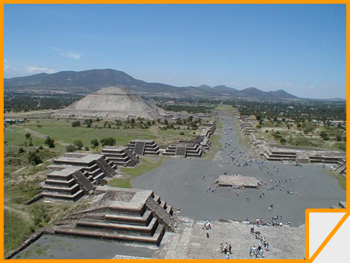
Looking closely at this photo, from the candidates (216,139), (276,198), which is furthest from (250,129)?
(276,198)

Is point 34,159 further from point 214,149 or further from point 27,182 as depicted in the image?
point 214,149

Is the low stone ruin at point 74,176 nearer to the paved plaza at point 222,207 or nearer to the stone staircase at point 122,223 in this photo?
the paved plaza at point 222,207

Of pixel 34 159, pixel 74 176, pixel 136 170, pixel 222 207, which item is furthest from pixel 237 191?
pixel 34 159

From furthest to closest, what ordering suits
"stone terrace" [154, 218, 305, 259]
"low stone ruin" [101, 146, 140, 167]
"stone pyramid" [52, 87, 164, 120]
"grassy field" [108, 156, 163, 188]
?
"stone pyramid" [52, 87, 164, 120] → "low stone ruin" [101, 146, 140, 167] → "grassy field" [108, 156, 163, 188] → "stone terrace" [154, 218, 305, 259]

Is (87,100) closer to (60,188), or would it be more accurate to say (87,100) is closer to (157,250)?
(60,188)

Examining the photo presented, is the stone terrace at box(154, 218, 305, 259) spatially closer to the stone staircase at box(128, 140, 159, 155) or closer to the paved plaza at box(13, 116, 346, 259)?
the paved plaza at box(13, 116, 346, 259)

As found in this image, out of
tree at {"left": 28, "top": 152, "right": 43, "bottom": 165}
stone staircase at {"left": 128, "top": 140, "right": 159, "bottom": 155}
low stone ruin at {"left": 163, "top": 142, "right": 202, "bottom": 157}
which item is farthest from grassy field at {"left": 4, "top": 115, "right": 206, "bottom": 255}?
low stone ruin at {"left": 163, "top": 142, "right": 202, "bottom": 157}

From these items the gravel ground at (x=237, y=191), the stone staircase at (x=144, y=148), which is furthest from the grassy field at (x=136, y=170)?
the stone staircase at (x=144, y=148)
